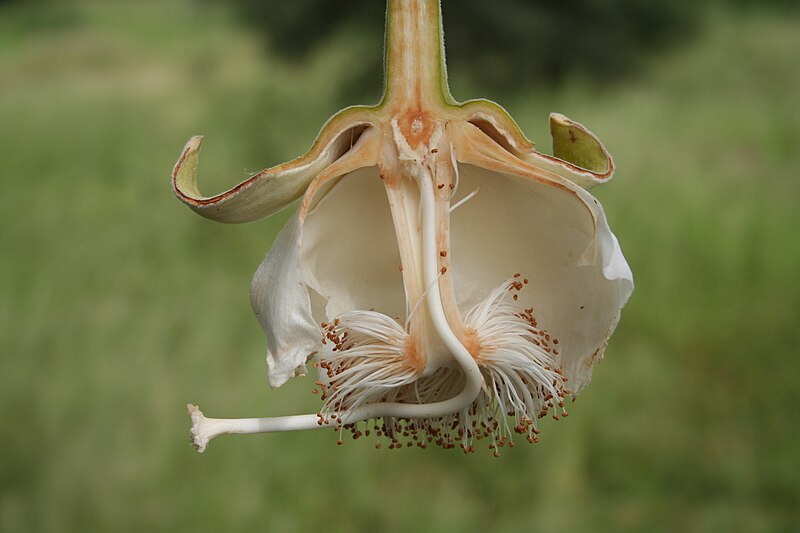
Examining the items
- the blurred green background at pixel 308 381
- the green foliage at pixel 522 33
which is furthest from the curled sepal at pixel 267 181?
the green foliage at pixel 522 33

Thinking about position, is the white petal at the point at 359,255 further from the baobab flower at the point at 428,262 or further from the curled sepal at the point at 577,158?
the curled sepal at the point at 577,158

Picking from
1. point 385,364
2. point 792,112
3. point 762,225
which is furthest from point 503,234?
point 792,112

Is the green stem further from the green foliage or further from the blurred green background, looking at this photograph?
the green foliage

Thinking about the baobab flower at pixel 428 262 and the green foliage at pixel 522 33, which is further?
the green foliage at pixel 522 33

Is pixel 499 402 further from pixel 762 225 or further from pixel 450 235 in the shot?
pixel 762 225

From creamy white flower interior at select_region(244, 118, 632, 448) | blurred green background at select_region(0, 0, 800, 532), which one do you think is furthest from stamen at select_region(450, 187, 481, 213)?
blurred green background at select_region(0, 0, 800, 532)

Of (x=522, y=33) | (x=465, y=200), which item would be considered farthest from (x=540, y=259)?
(x=522, y=33)
